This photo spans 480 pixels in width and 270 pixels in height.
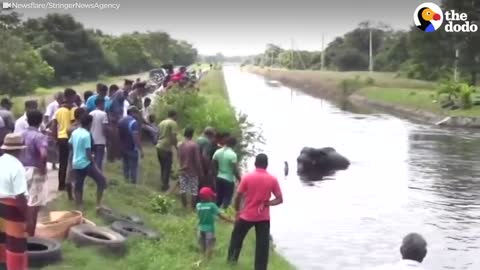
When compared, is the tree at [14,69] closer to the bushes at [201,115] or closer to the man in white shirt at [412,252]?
the bushes at [201,115]

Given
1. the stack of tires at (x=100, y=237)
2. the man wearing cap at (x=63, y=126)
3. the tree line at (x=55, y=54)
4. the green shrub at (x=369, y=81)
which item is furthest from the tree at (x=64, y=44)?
the stack of tires at (x=100, y=237)

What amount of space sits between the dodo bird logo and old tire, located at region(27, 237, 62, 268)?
67679mm

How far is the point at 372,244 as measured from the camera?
1888 cm

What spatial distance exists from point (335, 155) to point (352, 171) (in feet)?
5.53

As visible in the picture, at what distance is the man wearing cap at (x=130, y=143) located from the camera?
16469 mm

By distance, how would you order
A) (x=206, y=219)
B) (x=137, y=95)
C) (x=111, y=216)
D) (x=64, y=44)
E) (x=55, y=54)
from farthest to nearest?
(x=64, y=44) < (x=55, y=54) < (x=137, y=95) < (x=111, y=216) < (x=206, y=219)

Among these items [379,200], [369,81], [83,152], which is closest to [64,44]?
[369,81]

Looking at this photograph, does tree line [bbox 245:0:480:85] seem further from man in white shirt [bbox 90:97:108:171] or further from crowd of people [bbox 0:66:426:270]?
man in white shirt [bbox 90:97:108:171]

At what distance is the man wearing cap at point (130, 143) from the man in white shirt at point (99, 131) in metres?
1.03

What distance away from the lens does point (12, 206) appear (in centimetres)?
827

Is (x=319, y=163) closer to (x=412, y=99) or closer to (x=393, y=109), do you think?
(x=412, y=99)

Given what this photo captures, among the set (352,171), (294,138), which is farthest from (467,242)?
(294,138)

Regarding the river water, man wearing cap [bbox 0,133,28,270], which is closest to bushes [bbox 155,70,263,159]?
the river water

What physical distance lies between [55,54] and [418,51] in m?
33.7
